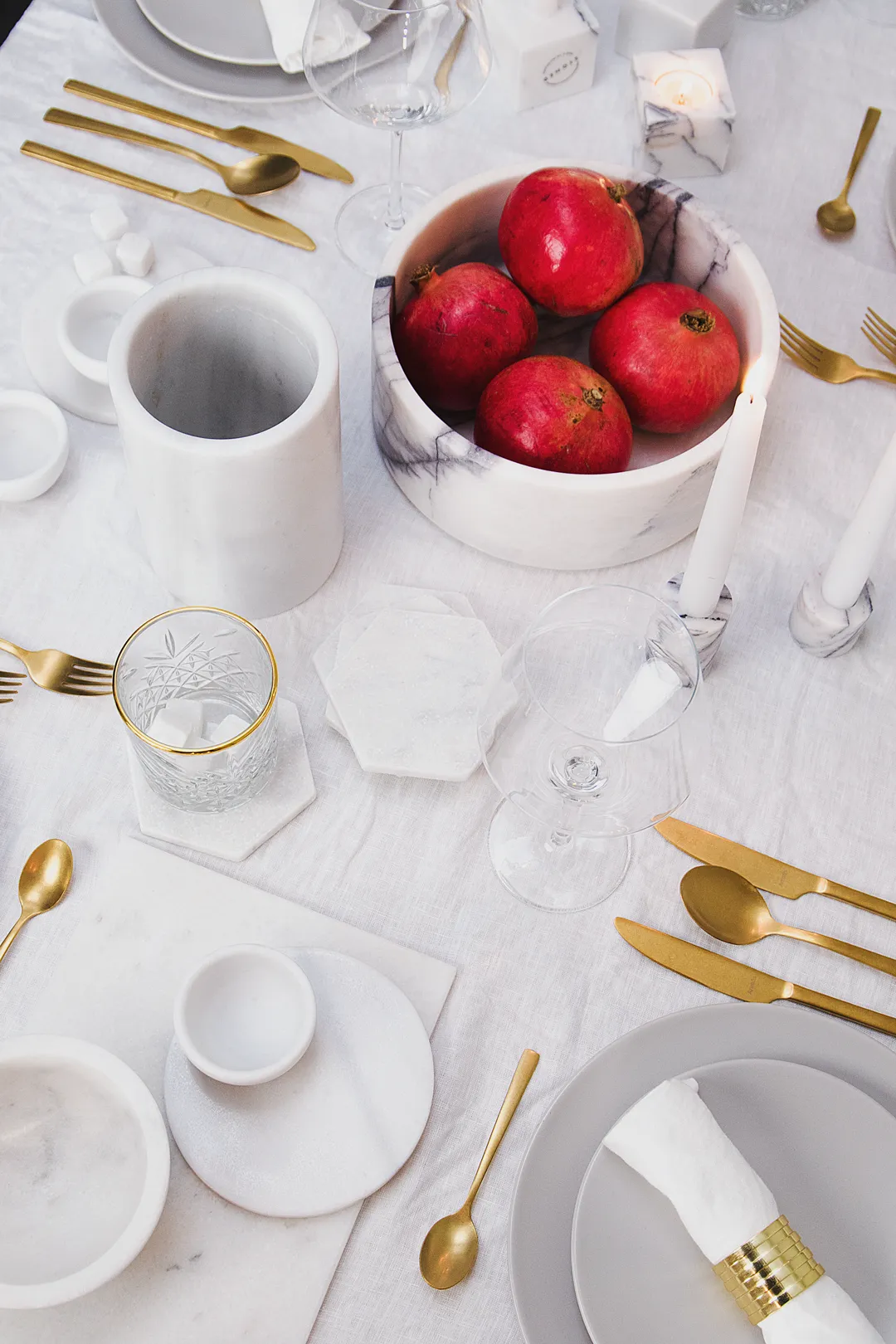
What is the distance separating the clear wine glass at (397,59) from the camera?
2.34 ft

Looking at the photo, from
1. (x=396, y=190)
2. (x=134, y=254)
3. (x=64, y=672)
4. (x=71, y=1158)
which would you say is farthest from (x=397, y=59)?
(x=71, y=1158)

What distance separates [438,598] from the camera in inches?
27.9

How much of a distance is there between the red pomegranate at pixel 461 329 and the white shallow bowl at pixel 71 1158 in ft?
1.38

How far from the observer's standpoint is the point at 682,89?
0.87 meters

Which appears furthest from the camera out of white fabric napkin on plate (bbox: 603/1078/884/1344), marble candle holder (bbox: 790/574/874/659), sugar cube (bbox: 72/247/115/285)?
sugar cube (bbox: 72/247/115/285)

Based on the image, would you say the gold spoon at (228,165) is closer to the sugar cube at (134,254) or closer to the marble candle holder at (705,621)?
the sugar cube at (134,254)

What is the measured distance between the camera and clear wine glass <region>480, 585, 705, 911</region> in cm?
51

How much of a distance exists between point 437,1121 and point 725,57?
836 millimetres

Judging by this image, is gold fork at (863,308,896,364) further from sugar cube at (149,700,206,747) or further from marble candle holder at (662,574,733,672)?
sugar cube at (149,700,206,747)

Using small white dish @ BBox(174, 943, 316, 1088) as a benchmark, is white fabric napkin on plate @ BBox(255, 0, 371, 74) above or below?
above

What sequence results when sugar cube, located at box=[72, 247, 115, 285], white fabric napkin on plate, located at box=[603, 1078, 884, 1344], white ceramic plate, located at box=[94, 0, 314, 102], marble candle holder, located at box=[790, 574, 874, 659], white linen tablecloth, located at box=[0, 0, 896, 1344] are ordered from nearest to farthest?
1. white fabric napkin on plate, located at box=[603, 1078, 884, 1344]
2. white linen tablecloth, located at box=[0, 0, 896, 1344]
3. marble candle holder, located at box=[790, 574, 874, 659]
4. sugar cube, located at box=[72, 247, 115, 285]
5. white ceramic plate, located at box=[94, 0, 314, 102]

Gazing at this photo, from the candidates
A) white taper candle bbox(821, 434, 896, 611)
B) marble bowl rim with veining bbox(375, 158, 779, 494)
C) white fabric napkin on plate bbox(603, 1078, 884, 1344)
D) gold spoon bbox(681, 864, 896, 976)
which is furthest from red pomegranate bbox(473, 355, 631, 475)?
white fabric napkin on plate bbox(603, 1078, 884, 1344)

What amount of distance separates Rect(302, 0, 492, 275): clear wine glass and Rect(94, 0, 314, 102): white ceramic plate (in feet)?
0.47

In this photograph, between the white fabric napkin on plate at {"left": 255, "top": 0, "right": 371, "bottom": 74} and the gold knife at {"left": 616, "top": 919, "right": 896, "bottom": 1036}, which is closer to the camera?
the gold knife at {"left": 616, "top": 919, "right": 896, "bottom": 1036}
